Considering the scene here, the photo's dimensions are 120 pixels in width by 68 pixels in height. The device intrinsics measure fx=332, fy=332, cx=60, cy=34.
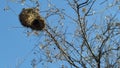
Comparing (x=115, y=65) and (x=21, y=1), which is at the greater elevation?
(x=21, y=1)

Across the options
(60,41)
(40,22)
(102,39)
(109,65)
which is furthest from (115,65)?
(40,22)

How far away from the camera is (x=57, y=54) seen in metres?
7.15

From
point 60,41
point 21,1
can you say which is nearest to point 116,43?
point 60,41

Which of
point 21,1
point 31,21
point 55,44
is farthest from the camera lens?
point 55,44

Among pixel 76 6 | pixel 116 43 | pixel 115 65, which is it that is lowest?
pixel 115 65

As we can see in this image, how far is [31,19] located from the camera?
17.2 ft

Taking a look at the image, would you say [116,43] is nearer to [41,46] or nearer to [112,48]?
[112,48]

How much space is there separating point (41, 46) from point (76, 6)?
3.79 feet

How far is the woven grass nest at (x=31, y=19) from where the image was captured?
5.24 m

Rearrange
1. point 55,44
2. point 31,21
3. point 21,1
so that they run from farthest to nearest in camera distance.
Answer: point 55,44
point 21,1
point 31,21

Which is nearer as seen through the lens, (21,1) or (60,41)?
(21,1)

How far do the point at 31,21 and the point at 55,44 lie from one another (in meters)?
1.58

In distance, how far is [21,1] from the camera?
6160mm

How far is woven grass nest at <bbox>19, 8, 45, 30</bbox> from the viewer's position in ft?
17.2
